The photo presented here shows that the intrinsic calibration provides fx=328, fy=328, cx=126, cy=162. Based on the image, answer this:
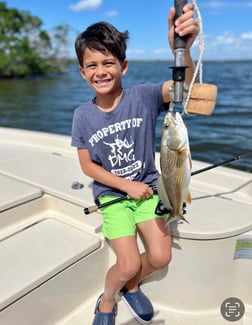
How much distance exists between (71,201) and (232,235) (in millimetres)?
1224

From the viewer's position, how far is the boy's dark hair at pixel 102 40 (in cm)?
202

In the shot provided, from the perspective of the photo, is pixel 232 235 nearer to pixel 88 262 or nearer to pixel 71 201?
pixel 88 262

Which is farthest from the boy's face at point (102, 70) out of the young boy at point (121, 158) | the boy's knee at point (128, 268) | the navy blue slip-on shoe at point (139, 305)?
the navy blue slip-on shoe at point (139, 305)

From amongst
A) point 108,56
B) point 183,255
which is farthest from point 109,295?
point 108,56

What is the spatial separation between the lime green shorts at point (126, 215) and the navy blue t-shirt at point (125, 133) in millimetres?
110

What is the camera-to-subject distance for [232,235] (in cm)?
213

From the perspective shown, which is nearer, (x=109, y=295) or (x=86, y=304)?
(x=109, y=295)

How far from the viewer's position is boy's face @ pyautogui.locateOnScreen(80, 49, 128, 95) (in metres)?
2.04

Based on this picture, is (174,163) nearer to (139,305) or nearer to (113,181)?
(113,181)

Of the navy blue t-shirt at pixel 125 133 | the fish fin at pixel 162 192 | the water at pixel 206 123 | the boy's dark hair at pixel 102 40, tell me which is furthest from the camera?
the water at pixel 206 123

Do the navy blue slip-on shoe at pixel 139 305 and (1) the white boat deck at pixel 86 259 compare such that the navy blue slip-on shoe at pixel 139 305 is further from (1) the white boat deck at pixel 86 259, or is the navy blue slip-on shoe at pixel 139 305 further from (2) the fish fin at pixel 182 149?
(2) the fish fin at pixel 182 149

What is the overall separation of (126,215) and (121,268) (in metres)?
0.33

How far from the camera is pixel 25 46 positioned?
149 feet

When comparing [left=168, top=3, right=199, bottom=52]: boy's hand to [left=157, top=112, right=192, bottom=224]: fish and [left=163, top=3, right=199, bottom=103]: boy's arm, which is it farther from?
[left=157, top=112, right=192, bottom=224]: fish
